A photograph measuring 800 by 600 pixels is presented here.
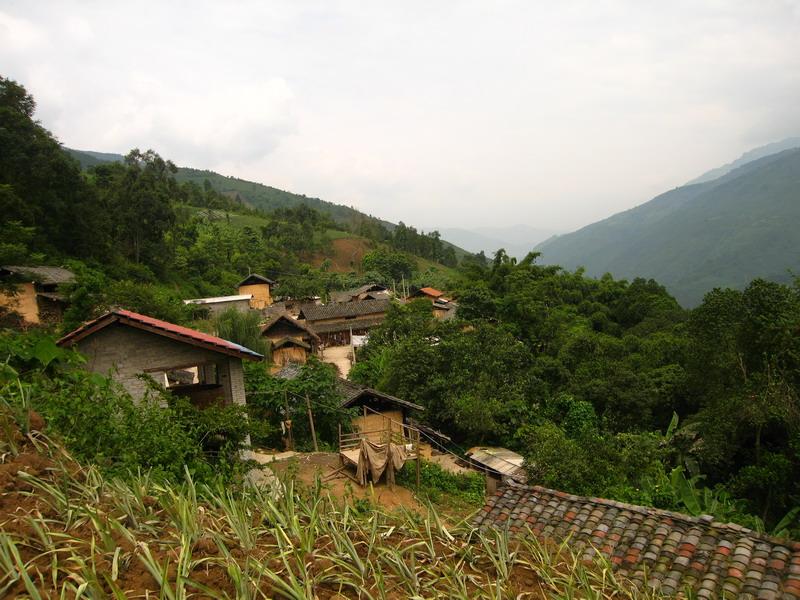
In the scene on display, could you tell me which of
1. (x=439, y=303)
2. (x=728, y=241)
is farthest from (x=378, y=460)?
(x=728, y=241)

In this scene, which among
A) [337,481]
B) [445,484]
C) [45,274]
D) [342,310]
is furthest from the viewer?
[342,310]

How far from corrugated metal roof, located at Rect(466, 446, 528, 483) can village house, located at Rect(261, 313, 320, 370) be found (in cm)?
1421

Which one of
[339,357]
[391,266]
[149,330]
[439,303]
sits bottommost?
[339,357]

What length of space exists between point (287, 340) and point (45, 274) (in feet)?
43.2

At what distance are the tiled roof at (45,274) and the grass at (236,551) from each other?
71.0 feet

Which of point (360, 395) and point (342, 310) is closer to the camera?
point (360, 395)

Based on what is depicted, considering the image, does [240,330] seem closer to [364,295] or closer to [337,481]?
[337,481]

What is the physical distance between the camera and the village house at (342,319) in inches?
1570

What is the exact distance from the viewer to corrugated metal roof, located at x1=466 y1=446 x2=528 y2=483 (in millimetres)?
15859

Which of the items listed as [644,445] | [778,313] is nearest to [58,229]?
[644,445]

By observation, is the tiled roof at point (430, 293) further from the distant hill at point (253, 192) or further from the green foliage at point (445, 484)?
the distant hill at point (253, 192)

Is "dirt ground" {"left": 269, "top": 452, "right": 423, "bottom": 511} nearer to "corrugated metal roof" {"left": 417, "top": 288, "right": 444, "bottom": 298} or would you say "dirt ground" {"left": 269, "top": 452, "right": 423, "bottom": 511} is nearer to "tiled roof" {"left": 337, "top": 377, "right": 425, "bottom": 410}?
"tiled roof" {"left": 337, "top": 377, "right": 425, "bottom": 410}

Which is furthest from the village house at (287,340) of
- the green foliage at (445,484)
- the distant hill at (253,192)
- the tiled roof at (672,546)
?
the distant hill at (253,192)

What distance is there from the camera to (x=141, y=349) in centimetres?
973
